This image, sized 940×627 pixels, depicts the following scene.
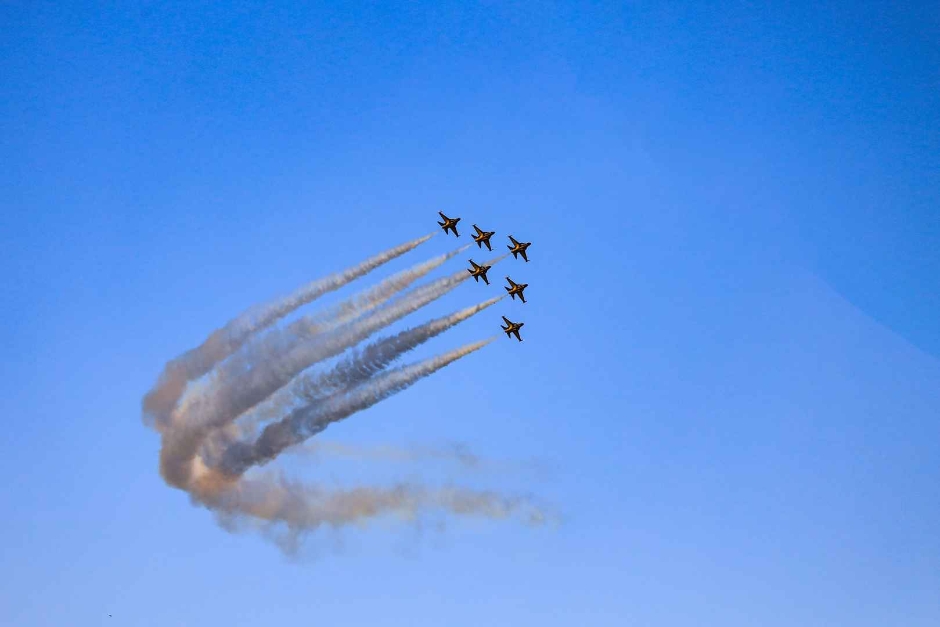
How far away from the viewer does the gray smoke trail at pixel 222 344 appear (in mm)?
72688

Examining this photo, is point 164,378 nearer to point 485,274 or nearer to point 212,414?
point 212,414

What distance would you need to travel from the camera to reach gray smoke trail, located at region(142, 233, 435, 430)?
238 feet

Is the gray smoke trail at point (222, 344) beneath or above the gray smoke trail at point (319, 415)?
above

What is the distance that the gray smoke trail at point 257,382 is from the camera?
71500 millimetres

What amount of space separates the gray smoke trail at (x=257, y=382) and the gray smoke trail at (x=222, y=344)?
5.96ft

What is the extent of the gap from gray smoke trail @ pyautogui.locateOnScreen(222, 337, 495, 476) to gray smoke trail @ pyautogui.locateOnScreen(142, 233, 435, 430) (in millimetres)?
7383

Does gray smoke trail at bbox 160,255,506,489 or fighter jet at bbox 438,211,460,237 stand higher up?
fighter jet at bbox 438,211,460,237

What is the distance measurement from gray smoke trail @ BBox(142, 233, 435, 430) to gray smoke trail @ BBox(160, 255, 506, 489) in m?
1.82

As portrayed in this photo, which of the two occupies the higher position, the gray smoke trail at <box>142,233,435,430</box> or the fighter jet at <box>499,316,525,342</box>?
the gray smoke trail at <box>142,233,435,430</box>

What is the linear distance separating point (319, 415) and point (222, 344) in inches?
444

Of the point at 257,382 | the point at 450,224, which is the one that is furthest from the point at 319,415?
the point at 450,224

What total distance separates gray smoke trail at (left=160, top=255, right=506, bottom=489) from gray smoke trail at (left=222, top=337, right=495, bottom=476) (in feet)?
9.50

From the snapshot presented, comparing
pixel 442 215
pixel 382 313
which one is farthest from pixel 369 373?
pixel 442 215

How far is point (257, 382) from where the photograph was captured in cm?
7369
